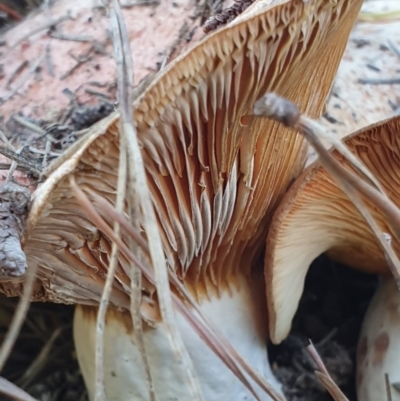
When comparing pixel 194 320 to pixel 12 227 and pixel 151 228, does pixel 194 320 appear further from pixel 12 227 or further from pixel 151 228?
pixel 12 227

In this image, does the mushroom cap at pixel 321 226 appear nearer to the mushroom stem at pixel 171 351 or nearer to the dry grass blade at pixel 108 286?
the mushroom stem at pixel 171 351

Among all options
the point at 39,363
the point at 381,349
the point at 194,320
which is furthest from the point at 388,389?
the point at 39,363

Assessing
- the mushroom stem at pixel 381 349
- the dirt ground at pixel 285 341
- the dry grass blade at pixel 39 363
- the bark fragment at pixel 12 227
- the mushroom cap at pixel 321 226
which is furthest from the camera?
the dry grass blade at pixel 39 363

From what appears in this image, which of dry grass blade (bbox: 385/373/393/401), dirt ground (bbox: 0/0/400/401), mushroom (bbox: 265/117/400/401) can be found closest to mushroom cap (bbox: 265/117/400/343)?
mushroom (bbox: 265/117/400/401)

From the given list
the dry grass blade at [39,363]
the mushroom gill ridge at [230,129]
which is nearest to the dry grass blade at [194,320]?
the mushroom gill ridge at [230,129]

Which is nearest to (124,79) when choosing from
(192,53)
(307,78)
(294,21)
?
(192,53)

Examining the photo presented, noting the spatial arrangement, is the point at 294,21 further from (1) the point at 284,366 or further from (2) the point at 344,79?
(1) the point at 284,366
